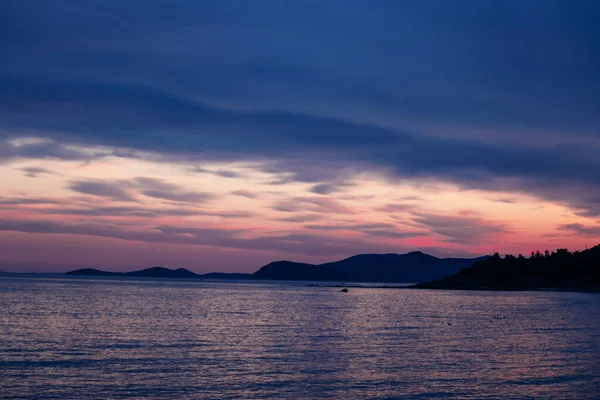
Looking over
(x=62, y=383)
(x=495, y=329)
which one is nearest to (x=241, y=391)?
(x=62, y=383)

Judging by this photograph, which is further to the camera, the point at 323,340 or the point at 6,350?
the point at 323,340

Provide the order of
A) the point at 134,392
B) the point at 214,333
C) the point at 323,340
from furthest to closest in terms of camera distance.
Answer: the point at 214,333 < the point at 323,340 < the point at 134,392

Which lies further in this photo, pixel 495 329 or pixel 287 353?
pixel 495 329

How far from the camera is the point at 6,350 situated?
4875cm

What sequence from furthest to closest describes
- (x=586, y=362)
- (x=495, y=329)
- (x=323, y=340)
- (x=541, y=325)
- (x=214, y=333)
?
(x=541, y=325) < (x=495, y=329) < (x=214, y=333) < (x=323, y=340) < (x=586, y=362)

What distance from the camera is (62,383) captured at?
3675cm

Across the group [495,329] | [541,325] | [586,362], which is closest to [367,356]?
[586,362]

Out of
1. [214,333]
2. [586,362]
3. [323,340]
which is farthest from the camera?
[214,333]

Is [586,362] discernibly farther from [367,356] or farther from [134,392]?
[134,392]

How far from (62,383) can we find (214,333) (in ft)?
98.8

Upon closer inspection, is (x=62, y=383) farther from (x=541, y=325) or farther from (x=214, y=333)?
(x=541, y=325)

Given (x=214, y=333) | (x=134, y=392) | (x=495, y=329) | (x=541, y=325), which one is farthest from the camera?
(x=541, y=325)

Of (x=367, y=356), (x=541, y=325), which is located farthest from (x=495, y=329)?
(x=367, y=356)

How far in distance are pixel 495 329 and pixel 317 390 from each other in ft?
156
